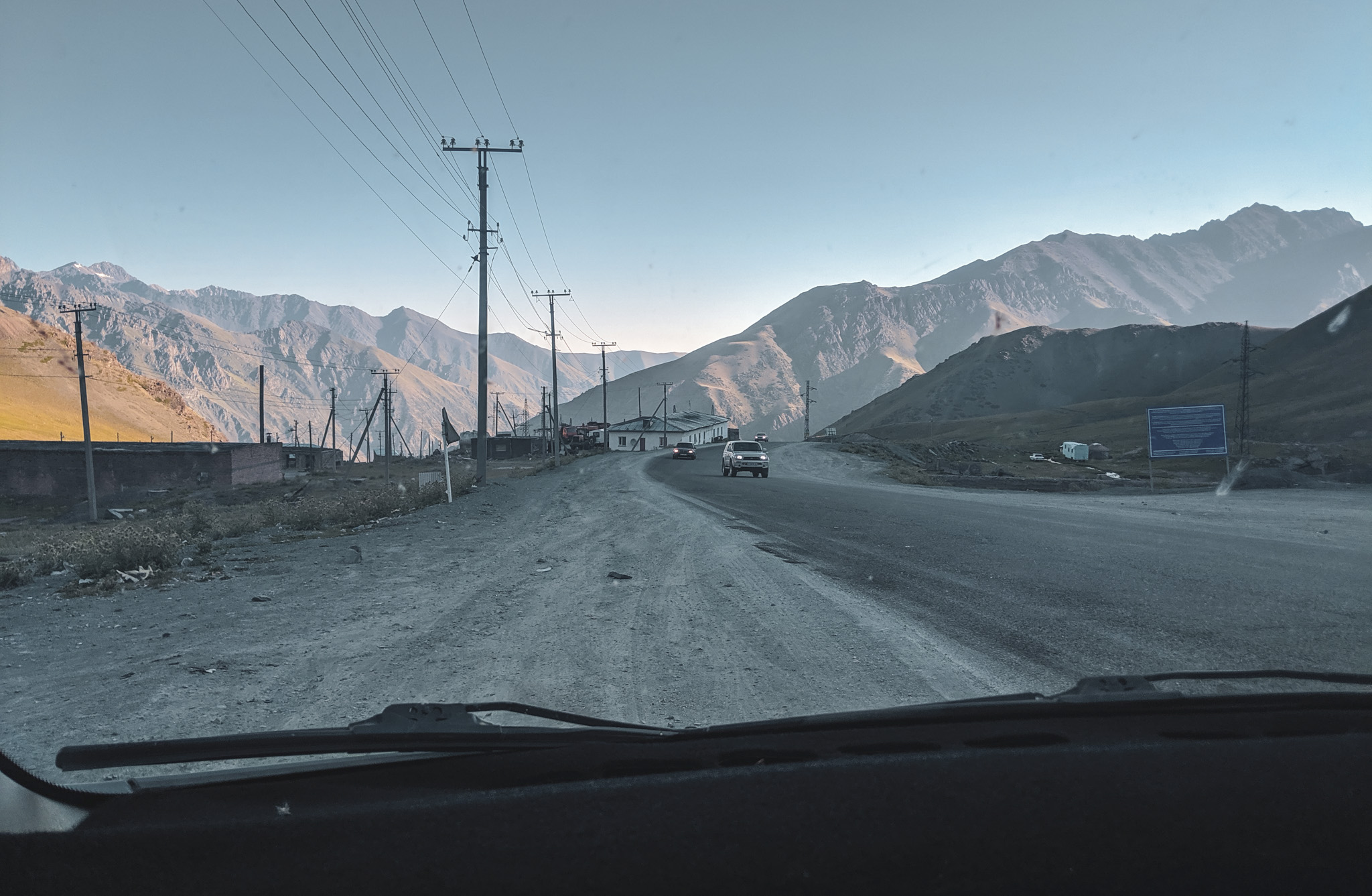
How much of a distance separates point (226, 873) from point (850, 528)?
13429 mm

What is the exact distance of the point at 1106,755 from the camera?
1.93 meters

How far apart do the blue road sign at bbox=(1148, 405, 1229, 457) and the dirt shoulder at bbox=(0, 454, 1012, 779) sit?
20300 mm

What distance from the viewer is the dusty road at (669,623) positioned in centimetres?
491

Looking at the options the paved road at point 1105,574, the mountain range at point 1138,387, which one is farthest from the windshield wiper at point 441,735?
the mountain range at point 1138,387

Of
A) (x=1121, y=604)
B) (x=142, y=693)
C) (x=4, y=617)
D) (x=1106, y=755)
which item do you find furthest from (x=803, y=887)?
(x=4, y=617)

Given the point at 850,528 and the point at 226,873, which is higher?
the point at 226,873

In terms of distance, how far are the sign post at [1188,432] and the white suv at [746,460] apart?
15786 mm

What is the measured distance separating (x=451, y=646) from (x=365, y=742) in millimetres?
4291

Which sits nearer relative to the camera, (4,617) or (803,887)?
(803,887)

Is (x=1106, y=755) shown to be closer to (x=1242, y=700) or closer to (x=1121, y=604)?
(x=1242, y=700)

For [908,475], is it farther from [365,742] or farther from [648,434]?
[648,434]

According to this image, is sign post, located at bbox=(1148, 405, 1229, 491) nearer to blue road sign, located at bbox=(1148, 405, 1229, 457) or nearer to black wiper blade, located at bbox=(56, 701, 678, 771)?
blue road sign, located at bbox=(1148, 405, 1229, 457)

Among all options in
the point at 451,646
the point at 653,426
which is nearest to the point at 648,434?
the point at 653,426

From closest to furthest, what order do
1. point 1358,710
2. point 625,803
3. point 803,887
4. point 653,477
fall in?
point 803,887
point 625,803
point 1358,710
point 653,477
